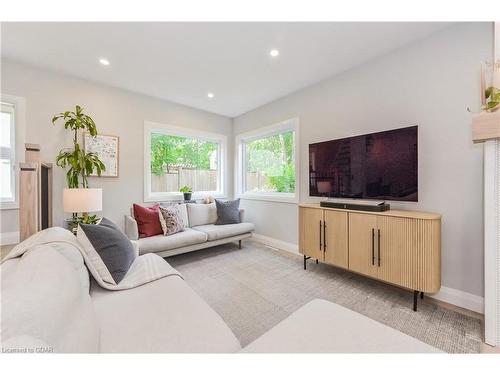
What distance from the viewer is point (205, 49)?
7.23 ft

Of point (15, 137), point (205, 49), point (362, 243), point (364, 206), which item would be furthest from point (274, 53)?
point (15, 137)

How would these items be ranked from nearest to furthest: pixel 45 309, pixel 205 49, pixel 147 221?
pixel 45 309, pixel 205 49, pixel 147 221

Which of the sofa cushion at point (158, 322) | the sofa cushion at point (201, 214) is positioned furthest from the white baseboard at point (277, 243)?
the sofa cushion at point (158, 322)

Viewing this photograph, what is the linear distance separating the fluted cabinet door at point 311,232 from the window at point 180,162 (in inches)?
86.6

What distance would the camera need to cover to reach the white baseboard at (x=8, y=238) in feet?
8.00

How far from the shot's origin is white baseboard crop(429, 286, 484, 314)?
1751 mm

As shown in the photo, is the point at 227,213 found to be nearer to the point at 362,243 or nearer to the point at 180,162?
the point at 180,162

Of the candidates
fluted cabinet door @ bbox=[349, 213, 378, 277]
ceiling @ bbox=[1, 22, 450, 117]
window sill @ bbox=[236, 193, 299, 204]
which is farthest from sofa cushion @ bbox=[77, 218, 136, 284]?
window sill @ bbox=[236, 193, 299, 204]

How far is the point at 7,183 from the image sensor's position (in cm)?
254

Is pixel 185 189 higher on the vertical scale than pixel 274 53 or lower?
lower

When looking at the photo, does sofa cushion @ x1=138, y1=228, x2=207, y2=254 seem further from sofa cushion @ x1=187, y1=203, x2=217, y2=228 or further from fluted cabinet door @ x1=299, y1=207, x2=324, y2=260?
fluted cabinet door @ x1=299, y1=207, x2=324, y2=260

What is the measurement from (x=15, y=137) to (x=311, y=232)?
380 centimetres

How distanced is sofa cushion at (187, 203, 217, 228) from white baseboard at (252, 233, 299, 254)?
0.90m
